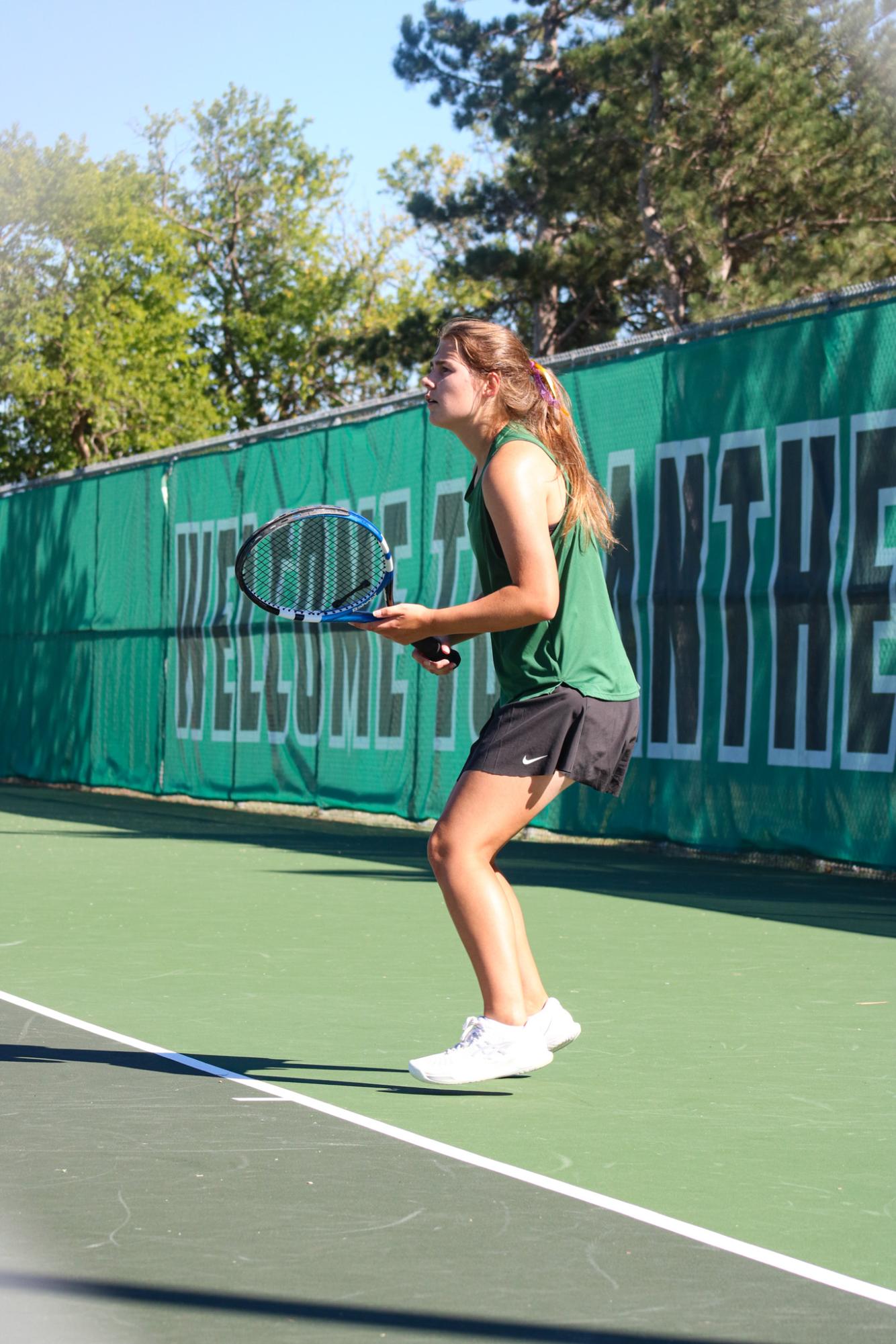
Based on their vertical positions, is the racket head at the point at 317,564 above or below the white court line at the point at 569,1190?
above

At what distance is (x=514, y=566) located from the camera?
4.93 meters

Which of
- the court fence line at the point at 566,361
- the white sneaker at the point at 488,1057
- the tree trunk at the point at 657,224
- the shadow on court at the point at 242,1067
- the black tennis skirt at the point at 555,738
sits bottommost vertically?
the shadow on court at the point at 242,1067

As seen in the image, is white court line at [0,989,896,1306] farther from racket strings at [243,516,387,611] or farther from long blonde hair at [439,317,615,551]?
long blonde hair at [439,317,615,551]

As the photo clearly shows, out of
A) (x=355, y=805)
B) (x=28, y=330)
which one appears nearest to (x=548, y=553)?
(x=355, y=805)

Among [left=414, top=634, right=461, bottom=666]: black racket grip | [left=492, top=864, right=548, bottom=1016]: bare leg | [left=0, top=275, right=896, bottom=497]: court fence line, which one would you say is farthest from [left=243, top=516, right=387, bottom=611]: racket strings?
[left=0, top=275, right=896, bottom=497]: court fence line

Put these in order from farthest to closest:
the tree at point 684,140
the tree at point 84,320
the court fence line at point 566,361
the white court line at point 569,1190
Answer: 1. the tree at point 84,320
2. the tree at point 684,140
3. the court fence line at point 566,361
4. the white court line at point 569,1190

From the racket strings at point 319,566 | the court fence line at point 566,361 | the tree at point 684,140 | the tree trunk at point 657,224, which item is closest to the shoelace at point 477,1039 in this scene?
the racket strings at point 319,566

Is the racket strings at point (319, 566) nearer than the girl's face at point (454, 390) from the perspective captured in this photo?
No

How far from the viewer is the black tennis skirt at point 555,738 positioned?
5.01 m

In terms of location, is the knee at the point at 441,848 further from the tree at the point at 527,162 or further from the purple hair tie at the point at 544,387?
the tree at the point at 527,162

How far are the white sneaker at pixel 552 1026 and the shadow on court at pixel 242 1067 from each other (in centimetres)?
18

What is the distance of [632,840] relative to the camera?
1317 centimetres

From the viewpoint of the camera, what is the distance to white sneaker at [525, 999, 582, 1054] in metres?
5.12

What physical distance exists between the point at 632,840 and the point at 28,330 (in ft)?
108
